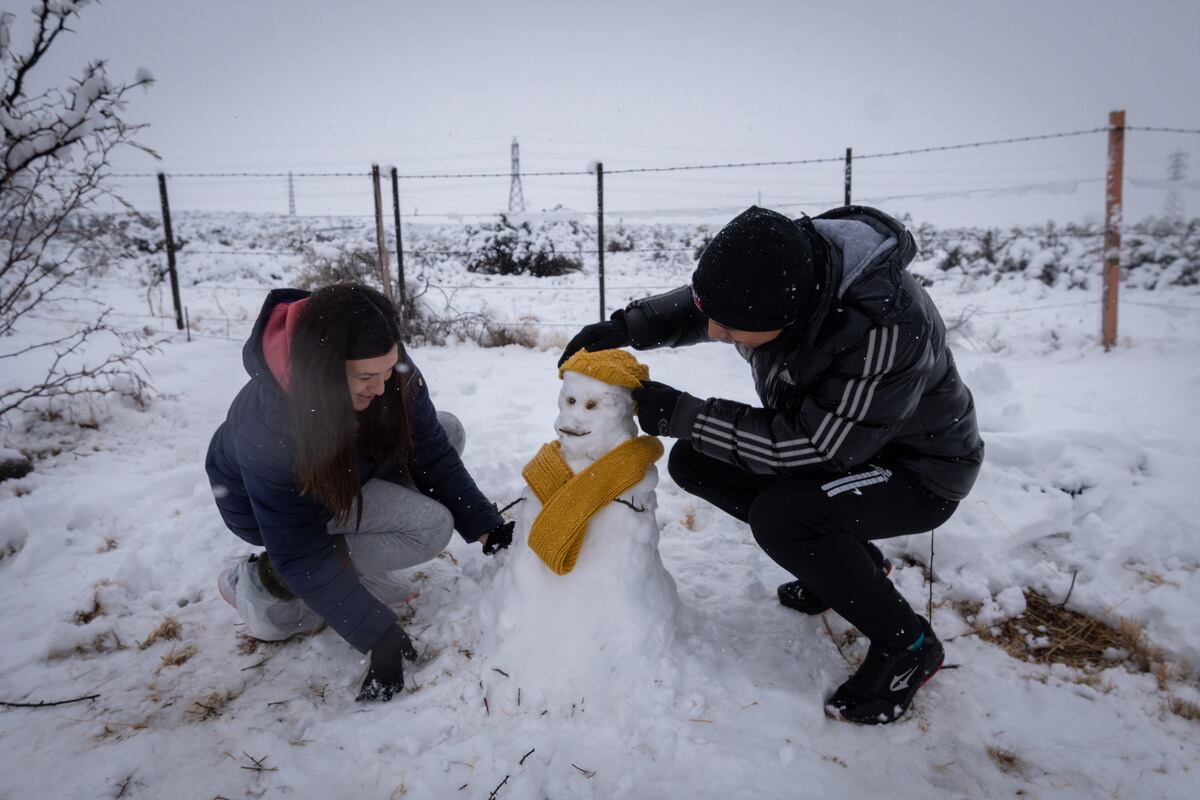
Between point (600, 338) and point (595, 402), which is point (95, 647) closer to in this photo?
point (595, 402)

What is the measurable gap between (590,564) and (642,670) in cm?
35

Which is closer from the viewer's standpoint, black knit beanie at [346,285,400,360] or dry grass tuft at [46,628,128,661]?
black knit beanie at [346,285,400,360]

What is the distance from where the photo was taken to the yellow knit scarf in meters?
1.90

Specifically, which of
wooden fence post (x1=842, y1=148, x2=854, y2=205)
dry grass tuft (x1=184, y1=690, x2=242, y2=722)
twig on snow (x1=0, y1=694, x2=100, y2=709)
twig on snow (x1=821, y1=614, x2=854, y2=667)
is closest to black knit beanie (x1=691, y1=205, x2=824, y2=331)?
twig on snow (x1=821, y1=614, x2=854, y2=667)

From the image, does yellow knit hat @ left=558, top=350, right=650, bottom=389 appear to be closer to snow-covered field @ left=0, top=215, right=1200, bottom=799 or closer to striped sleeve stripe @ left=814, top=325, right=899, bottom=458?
striped sleeve stripe @ left=814, top=325, right=899, bottom=458

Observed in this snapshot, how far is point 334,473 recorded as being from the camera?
197 cm

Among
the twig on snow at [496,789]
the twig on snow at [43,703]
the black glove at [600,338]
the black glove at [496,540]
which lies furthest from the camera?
the black glove at [496,540]

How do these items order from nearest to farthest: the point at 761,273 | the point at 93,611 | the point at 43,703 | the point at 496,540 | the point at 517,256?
the point at 761,273 < the point at 43,703 < the point at 93,611 < the point at 496,540 < the point at 517,256

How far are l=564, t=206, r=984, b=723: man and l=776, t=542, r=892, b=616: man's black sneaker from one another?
38 cm

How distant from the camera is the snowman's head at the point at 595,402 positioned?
1.99m

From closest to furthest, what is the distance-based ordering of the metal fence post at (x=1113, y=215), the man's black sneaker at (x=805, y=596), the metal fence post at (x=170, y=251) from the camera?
the man's black sneaker at (x=805, y=596) < the metal fence post at (x=1113, y=215) < the metal fence post at (x=170, y=251)

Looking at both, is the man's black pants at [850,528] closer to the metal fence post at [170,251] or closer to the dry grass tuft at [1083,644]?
the dry grass tuft at [1083,644]

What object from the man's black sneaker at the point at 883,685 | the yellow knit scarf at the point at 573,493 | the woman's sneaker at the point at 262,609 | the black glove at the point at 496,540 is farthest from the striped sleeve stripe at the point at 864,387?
the woman's sneaker at the point at 262,609

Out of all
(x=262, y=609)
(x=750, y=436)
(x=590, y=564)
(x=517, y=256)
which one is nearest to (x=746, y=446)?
(x=750, y=436)
